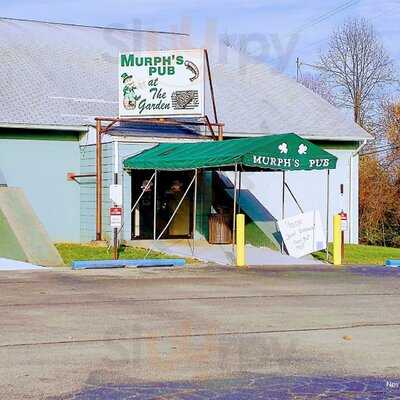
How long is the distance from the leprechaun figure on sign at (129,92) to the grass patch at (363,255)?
7017 mm

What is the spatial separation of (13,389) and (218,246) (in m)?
18.2

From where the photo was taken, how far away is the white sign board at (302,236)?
77.6 ft

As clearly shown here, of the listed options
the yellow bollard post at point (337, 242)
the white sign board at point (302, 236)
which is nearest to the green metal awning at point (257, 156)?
the yellow bollard post at point (337, 242)

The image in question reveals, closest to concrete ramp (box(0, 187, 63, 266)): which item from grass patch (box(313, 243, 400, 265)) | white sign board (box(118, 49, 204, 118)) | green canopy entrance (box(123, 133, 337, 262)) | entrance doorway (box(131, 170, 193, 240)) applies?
green canopy entrance (box(123, 133, 337, 262))

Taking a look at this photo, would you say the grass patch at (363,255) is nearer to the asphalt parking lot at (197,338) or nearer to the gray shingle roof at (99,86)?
the gray shingle roof at (99,86)

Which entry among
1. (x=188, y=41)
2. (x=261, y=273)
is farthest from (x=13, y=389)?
(x=188, y=41)

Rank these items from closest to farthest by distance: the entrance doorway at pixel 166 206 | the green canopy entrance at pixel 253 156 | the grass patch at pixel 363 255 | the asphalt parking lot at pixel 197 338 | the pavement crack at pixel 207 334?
1. the asphalt parking lot at pixel 197 338
2. the pavement crack at pixel 207 334
3. the green canopy entrance at pixel 253 156
4. the grass patch at pixel 363 255
5. the entrance doorway at pixel 166 206

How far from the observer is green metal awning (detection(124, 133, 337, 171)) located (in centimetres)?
2133

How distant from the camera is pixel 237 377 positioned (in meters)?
8.41

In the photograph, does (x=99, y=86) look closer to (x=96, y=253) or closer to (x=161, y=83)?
(x=161, y=83)

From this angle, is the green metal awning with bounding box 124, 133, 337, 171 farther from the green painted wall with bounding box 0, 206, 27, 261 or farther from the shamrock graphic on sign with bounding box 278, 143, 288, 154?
the green painted wall with bounding box 0, 206, 27, 261

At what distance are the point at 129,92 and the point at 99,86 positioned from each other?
3.14 meters

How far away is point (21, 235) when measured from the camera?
21469 millimetres

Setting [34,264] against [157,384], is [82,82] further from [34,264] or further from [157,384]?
[157,384]
